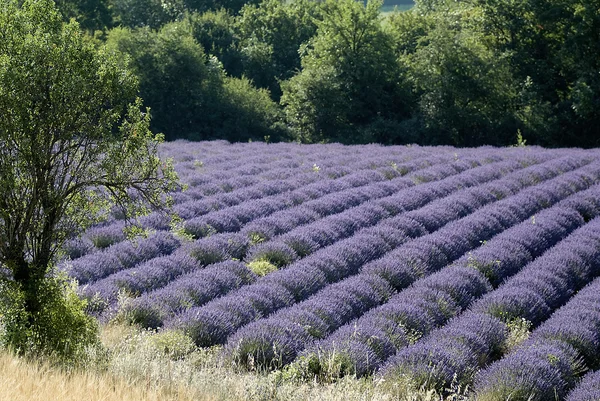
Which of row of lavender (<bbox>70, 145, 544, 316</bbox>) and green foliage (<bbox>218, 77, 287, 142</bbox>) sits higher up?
green foliage (<bbox>218, 77, 287, 142</bbox>)

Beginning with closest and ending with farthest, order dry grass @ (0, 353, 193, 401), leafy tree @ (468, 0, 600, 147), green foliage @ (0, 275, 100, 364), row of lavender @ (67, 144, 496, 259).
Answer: dry grass @ (0, 353, 193, 401) → green foliage @ (0, 275, 100, 364) → row of lavender @ (67, 144, 496, 259) → leafy tree @ (468, 0, 600, 147)

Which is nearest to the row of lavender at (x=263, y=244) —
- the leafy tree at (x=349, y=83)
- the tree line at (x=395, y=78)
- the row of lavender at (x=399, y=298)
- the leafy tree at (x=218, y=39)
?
the row of lavender at (x=399, y=298)

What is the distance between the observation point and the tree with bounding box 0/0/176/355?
218 inches

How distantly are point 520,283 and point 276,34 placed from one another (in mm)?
33818

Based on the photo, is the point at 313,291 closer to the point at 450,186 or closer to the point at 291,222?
the point at 291,222

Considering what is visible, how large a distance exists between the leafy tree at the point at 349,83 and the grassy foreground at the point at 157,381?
23.9 metres

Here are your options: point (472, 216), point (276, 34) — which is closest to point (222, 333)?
point (472, 216)

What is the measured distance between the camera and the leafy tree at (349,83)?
3023 centimetres

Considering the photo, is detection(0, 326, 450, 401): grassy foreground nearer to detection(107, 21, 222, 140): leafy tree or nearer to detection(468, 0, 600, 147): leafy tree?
detection(468, 0, 600, 147): leafy tree

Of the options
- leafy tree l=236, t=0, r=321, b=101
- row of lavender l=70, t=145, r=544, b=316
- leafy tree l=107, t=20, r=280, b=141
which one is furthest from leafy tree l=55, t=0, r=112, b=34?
row of lavender l=70, t=145, r=544, b=316

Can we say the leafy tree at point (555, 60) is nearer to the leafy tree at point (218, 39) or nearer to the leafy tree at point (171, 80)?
the leafy tree at point (171, 80)

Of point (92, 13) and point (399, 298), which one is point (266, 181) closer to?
point (399, 298)

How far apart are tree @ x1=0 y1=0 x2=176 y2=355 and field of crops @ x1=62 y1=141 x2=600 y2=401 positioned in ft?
3.09

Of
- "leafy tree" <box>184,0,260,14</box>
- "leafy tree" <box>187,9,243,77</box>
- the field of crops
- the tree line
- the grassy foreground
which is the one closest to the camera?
the grassy foreground
